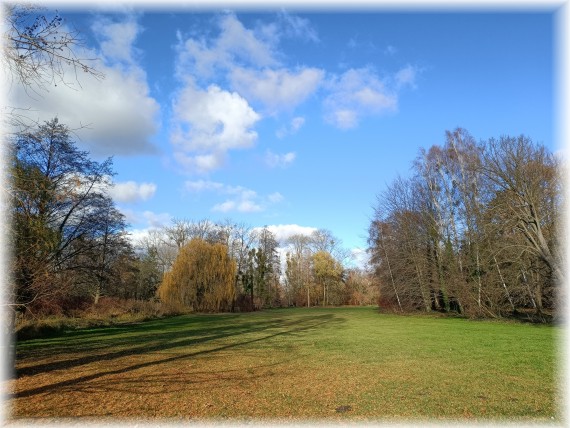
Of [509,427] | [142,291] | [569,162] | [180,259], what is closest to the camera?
[509,427]

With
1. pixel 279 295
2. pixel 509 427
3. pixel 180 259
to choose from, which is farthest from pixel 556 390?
pixel 279 295

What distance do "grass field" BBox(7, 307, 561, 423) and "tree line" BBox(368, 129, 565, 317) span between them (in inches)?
396

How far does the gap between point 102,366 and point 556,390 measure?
874 cm

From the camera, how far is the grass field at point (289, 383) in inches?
189

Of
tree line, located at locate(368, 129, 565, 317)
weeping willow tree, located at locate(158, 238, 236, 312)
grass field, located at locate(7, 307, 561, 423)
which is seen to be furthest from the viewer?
weeping willow tree, located at locate(158, 238, 236, 312)

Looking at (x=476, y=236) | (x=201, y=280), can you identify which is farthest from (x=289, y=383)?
A: (x=201, y=280)

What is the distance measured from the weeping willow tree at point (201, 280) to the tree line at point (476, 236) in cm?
1478

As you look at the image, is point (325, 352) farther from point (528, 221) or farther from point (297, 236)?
point (297, 236)

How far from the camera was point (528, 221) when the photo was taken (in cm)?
1847

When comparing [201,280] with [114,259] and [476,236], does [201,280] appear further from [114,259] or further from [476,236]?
[476,236]

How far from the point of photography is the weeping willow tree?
111 ft

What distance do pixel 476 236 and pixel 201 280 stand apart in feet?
79.3

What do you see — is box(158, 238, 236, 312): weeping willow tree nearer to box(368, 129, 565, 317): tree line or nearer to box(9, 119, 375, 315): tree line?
box(9, 119, 375, 315): tree line

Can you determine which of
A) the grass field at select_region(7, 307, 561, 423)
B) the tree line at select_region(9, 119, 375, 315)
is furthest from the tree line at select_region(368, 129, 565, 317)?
the tree line at select_region(9, 119, 375, 315)
